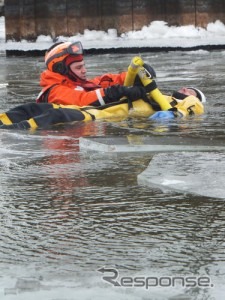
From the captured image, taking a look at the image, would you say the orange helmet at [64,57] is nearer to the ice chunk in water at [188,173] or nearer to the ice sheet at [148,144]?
the ice sheet at [148,144]

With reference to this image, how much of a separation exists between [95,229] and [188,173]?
1.13 meters

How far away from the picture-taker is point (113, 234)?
3.82 meters

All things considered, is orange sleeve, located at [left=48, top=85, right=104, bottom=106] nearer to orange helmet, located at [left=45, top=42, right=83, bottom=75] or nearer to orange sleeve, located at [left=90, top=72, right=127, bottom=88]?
orange helmet, located at [left=45, top=42, right=83, bottom=75]

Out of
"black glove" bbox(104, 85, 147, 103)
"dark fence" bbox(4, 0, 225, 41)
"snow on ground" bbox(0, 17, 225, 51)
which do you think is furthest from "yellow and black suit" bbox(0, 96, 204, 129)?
Answer: "dark fence" bbox(4, 0, 225, 41)

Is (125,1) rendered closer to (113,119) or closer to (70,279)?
(113,119)

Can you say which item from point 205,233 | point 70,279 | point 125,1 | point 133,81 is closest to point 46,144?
point 133,81

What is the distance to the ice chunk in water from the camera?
4590 millimetres

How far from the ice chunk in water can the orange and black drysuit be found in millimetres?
2922

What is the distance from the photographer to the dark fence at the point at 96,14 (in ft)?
72.1

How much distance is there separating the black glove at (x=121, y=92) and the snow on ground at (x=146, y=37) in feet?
41.8

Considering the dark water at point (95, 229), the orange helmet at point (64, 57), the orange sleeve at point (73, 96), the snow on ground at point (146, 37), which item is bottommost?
the dark water at point (95, 229)

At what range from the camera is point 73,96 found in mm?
8492

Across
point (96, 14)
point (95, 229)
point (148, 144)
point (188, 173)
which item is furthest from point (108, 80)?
point (96, 14)

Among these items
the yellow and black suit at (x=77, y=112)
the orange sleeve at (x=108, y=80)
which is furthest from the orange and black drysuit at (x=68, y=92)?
the orange sleeve at (x=108, y=80)
